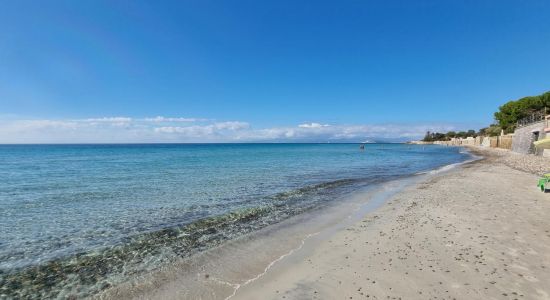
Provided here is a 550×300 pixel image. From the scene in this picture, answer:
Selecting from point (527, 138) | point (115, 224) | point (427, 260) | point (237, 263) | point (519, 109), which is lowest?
point (115, 224)

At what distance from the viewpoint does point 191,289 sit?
23.3ft

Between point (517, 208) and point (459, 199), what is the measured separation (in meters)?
2.97

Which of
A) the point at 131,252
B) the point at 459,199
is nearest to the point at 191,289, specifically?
the point at 131,252

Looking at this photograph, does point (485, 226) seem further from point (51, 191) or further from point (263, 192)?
point (51, 191)

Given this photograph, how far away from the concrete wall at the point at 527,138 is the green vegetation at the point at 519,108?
→ 27.1m

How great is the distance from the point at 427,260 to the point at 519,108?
97.7 meters

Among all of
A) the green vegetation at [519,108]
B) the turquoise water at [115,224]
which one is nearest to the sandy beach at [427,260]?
the turquoise water at [115,224]

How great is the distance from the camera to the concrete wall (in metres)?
42.2

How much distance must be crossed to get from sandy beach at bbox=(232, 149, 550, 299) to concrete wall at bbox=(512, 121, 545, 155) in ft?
126

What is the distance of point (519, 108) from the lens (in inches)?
3206

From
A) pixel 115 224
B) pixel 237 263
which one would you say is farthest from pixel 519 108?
pixel 115 224

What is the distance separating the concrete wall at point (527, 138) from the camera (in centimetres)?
4218

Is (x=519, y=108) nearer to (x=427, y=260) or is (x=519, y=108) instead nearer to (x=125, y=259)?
(x=427, y=260)

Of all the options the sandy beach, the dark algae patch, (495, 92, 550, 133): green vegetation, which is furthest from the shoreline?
(495, 92, 550, 133): green vegetation
